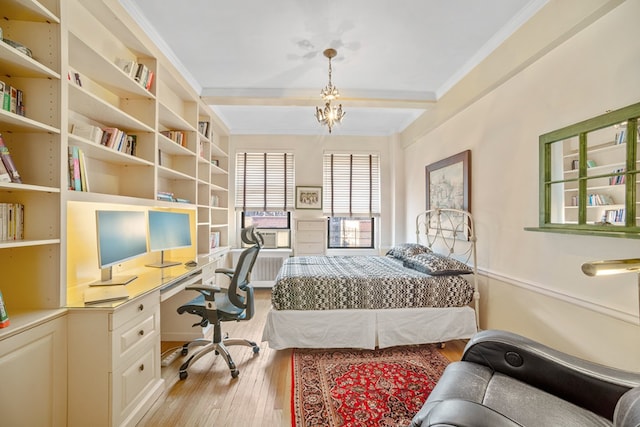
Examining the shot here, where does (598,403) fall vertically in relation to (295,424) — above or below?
above

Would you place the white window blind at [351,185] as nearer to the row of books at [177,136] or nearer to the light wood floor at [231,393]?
the row of books at [177,136]

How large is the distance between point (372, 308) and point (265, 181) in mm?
3152

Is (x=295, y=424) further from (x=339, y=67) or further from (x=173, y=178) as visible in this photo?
(x=339, y=67)

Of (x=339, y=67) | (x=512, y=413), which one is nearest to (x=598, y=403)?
(x=512, y=413)

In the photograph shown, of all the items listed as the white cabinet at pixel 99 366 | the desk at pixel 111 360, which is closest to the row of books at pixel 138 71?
the desk at pixel 111 360

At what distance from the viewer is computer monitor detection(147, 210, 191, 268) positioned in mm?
2498

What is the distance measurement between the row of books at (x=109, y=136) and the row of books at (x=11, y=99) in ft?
1.37

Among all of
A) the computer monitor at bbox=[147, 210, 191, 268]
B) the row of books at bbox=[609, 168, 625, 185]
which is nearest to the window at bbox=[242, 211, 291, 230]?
the computer monitor at bbox=[147, 210, 191, 268]

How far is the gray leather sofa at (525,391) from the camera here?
0.94 metres

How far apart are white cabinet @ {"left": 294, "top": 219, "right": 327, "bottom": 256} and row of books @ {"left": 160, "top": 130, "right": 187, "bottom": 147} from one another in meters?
2.23

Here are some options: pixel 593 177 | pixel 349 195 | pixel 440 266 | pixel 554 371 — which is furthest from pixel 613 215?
pixel 349 195

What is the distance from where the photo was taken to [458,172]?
313 centimetres

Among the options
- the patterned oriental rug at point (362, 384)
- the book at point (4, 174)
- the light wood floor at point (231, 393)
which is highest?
the book at point (4, 174)

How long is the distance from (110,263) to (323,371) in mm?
1843
